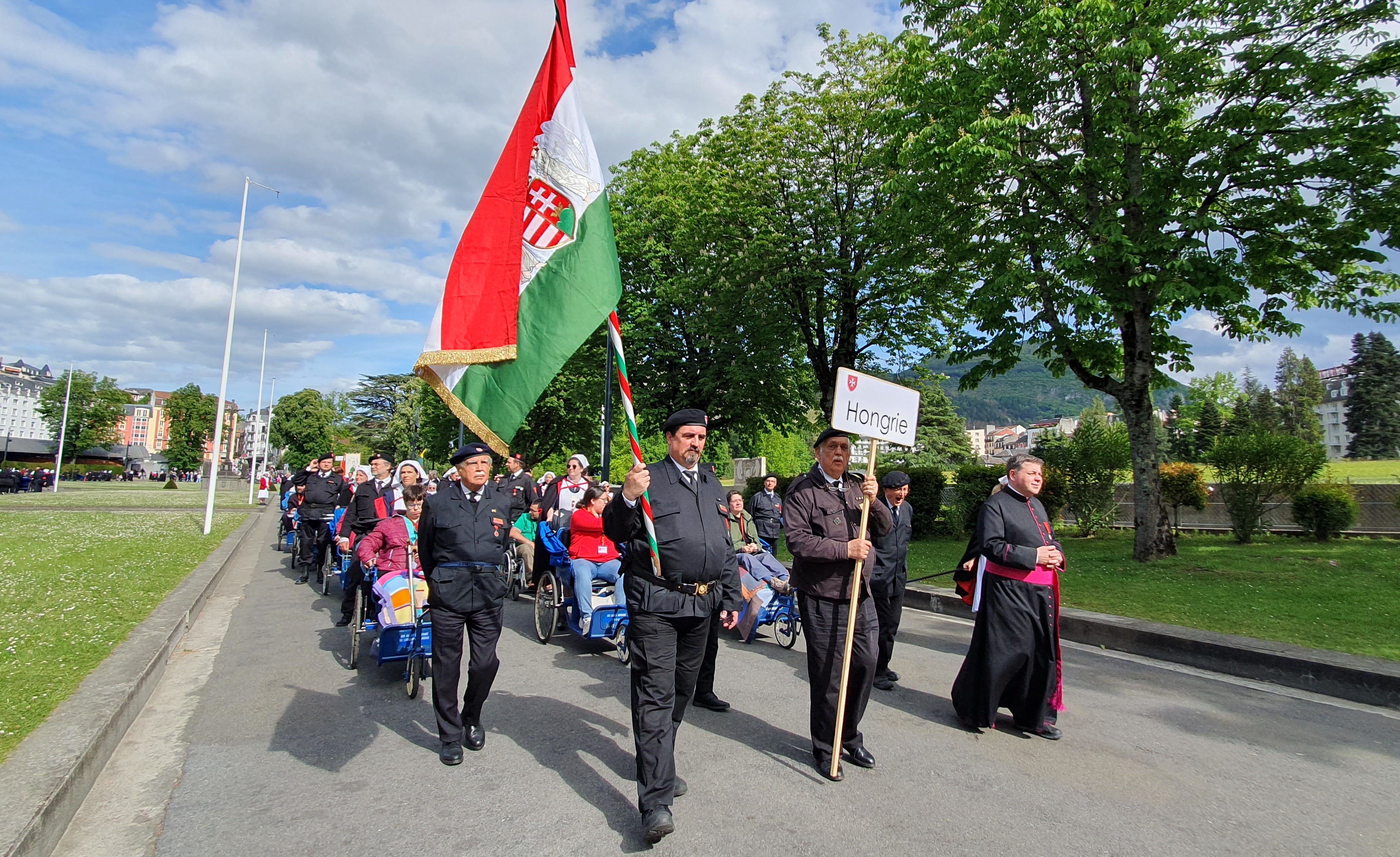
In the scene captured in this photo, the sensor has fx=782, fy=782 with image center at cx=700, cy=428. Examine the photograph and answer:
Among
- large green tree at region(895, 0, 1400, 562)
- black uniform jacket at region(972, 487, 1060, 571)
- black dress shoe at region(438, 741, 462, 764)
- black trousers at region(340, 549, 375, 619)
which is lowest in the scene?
black dress shoe at region(438, 741, 462, 764)

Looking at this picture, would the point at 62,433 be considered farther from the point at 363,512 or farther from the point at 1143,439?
the point at 1143,439

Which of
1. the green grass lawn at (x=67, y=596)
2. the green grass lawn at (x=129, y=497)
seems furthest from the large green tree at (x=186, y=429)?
the green grass lawn at (x=67, y=596)

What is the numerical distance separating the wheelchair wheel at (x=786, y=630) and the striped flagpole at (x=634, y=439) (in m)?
3.98

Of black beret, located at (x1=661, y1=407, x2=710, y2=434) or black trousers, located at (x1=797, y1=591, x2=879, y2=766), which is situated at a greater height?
black beret, located at (x1=661, y1=407, x2=710, y2=434)

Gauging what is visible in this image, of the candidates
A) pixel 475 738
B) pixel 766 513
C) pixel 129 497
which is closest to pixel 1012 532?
pixel 475 738

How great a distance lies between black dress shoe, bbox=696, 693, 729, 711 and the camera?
5.94 m

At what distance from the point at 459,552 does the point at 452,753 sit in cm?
125

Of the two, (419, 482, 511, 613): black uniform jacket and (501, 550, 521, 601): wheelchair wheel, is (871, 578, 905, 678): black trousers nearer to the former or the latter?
(419, 482, 511, 613): black uniform jacket

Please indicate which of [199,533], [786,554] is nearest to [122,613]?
[786,554]

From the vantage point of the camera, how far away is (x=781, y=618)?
838 centimetres

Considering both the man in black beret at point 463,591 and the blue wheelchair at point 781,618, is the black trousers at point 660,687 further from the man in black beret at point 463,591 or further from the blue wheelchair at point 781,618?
the blue wheelchair at point 781,618

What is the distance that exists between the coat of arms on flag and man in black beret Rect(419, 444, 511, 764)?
1.56m

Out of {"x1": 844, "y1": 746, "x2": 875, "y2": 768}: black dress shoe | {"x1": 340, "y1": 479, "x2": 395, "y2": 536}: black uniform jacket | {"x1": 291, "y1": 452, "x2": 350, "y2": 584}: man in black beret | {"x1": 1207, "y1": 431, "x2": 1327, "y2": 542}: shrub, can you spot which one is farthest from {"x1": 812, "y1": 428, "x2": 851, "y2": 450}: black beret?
{"x1": 1207, "y1": 431, "x2": 1327, "y2": 542}: shrub

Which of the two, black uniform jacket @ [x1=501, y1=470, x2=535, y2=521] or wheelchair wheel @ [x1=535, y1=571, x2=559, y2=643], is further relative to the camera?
black uniform jacket @ [x1=501, y1=470, x2=535, y2=521]
